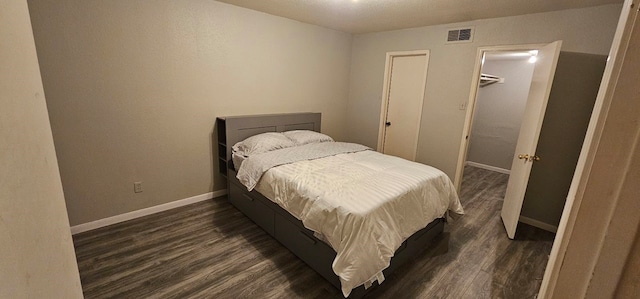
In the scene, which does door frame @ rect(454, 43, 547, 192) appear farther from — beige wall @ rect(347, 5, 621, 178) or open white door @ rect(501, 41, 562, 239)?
open white door @ rect(501, 41, 562, 239)

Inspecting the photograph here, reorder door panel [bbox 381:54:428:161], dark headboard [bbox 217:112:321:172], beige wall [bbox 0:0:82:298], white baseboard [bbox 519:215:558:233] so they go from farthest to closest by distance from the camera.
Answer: door panel [bbox 381:54:428:161]
dark headboard [bbox 217:112:321:172]
white baseboard [bbox 519:215:558:233]
beige wall [bbox 0:0:82:298]

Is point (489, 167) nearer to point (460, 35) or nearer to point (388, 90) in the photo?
point (388, 90)

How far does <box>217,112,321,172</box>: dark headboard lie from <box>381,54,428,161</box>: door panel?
127 centimetres

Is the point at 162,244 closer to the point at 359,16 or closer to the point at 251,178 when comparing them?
the point at 251,178

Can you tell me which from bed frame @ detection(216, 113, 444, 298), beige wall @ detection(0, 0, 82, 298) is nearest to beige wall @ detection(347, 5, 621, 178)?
bed frame @ detection(216, 113, 444, 298)

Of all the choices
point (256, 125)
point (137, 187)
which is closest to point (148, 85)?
point (137, 187)

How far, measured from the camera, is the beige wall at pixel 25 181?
398 millimetres

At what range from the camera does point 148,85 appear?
2.65 metres

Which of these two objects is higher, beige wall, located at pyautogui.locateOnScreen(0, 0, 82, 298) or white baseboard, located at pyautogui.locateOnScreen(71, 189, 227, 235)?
beige wall, located at pyautogui.locateOnScreen(0, 0, 82, 298)

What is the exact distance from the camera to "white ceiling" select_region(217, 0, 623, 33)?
2525mm

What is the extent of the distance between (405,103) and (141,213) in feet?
12.3

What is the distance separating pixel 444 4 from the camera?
2.65 m

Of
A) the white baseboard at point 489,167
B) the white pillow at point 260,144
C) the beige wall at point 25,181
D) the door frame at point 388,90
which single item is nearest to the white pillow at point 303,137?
the white pillow at point 260,144

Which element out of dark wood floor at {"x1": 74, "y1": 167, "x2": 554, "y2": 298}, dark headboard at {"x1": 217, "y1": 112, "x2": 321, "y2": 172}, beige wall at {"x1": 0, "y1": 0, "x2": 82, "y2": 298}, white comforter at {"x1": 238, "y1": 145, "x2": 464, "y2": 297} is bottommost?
dark wood floor at {"x1": 74, "y1": 167, "x2": 554, "y2": 298}
